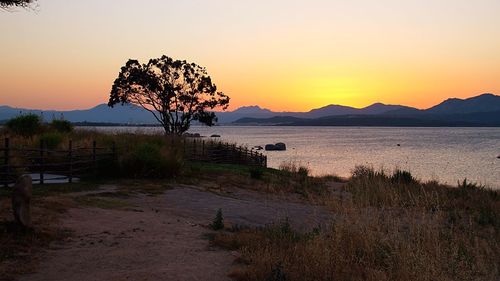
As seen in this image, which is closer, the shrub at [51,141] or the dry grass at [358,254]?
the dry grass at [358,254]

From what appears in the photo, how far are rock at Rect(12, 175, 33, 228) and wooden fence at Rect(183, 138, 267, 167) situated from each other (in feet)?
73.9

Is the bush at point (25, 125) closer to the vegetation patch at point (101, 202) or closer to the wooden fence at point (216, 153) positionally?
the wooden fence at point (216, 153)

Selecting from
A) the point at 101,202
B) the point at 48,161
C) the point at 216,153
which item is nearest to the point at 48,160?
the point at 48,161

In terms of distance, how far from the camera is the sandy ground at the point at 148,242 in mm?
7230

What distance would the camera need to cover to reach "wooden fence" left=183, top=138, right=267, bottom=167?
34.3m

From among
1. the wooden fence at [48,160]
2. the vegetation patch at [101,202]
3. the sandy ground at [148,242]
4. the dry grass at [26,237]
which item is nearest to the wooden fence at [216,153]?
the wooden fence at [48,160]

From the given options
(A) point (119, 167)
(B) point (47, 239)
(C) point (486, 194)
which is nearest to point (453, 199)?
(C) point (486, 194)

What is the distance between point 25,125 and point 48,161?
9.08 m

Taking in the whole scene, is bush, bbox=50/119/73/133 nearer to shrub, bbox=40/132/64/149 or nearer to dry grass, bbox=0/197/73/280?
shrub, bbox=40/132/64/149

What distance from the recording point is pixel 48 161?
808 inches

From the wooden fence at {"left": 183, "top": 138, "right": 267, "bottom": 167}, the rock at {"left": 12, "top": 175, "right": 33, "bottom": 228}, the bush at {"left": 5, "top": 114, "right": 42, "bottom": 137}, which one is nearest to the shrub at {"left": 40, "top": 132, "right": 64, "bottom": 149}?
the bush at {"left": 5, "top": 114, "right": 42, "bottom": 137}

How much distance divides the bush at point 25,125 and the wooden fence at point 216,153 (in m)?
9.01

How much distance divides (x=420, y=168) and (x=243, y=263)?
44443 mm

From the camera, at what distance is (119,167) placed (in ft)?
69.1
